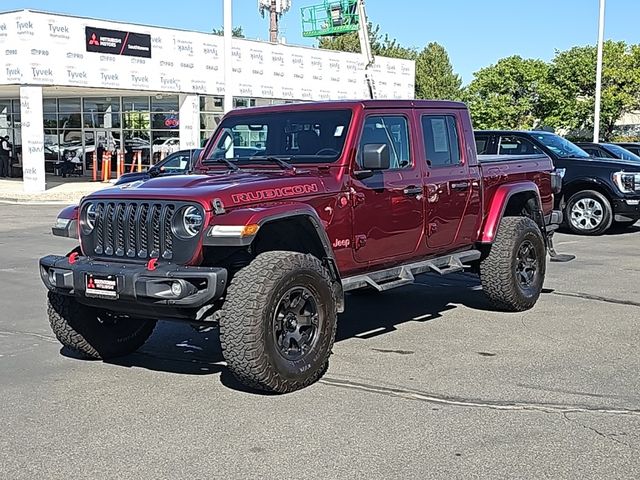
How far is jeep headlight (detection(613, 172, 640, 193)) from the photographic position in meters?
14.5

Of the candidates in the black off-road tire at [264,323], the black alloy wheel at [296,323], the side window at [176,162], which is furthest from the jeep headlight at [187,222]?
the side window at [176,162]

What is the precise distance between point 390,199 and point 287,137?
0.99 m

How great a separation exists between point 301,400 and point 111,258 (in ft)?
5.45

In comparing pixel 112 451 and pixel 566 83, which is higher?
pixel 566 83

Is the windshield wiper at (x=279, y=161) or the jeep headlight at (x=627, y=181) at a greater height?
the windshield wiper at (x=279, y=161)

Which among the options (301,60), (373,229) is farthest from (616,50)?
(373,229)

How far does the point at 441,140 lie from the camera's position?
25.6 ft

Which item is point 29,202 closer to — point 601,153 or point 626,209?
point 601,153

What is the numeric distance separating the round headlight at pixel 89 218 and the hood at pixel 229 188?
9cm

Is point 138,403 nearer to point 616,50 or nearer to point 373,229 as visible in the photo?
point 373,229

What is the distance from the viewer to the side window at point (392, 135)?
696 cm

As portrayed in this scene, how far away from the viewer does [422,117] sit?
7.59 metres

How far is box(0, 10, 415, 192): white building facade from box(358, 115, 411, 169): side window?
16.0 metres

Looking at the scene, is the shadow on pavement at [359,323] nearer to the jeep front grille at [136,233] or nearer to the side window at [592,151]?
the jeep front grille at [136,233]
